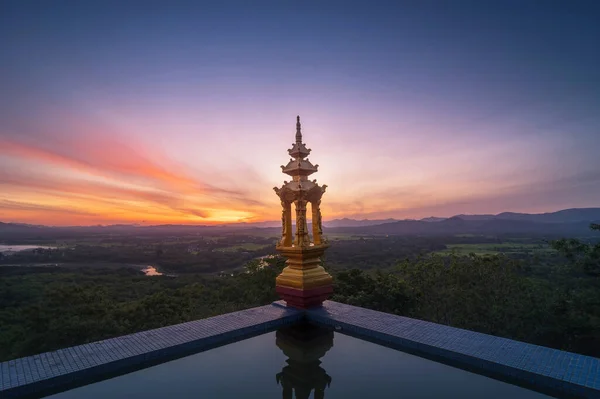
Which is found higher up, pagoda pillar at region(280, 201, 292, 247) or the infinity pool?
pagoda pillar at region(280, 201, 292, 247)

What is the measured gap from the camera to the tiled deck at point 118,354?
3.34m

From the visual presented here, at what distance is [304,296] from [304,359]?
156cm

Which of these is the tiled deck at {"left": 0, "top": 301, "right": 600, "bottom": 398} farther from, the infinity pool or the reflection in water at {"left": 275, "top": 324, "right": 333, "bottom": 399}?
the reflection in water at {"left": 275, "top": 324, "right": 333, "bottom": 399}

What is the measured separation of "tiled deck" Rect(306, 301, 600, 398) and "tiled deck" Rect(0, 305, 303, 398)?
4.68 ft

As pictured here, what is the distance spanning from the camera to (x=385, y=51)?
1077 cm

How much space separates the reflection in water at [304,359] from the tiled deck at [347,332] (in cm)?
27

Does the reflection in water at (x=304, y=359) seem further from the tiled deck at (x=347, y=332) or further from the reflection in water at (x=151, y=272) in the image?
the reflection in water at (x=151, y=272)

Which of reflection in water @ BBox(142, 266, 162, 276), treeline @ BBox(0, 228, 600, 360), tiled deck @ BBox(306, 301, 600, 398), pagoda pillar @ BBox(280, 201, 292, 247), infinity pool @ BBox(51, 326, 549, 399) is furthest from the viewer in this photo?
reflection in water @ BBox(142, 266, 162, 276)

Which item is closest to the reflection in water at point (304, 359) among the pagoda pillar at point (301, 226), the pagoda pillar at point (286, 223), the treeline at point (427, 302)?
the pagoda pillar at point (301, 226)

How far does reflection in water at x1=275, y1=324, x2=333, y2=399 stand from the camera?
3.75 metres

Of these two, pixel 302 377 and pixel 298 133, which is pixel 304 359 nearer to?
pixel 302 377

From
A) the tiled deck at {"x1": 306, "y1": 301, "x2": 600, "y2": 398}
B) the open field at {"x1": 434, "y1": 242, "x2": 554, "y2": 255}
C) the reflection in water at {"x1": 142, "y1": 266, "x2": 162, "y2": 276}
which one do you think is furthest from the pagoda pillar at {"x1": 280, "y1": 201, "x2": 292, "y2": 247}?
the reflection in water at {"x1": 142, "y1": 266, "x2": 162, "y2": 276}

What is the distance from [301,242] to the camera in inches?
252

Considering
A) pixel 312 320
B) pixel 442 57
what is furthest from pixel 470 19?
pixel 312 320
